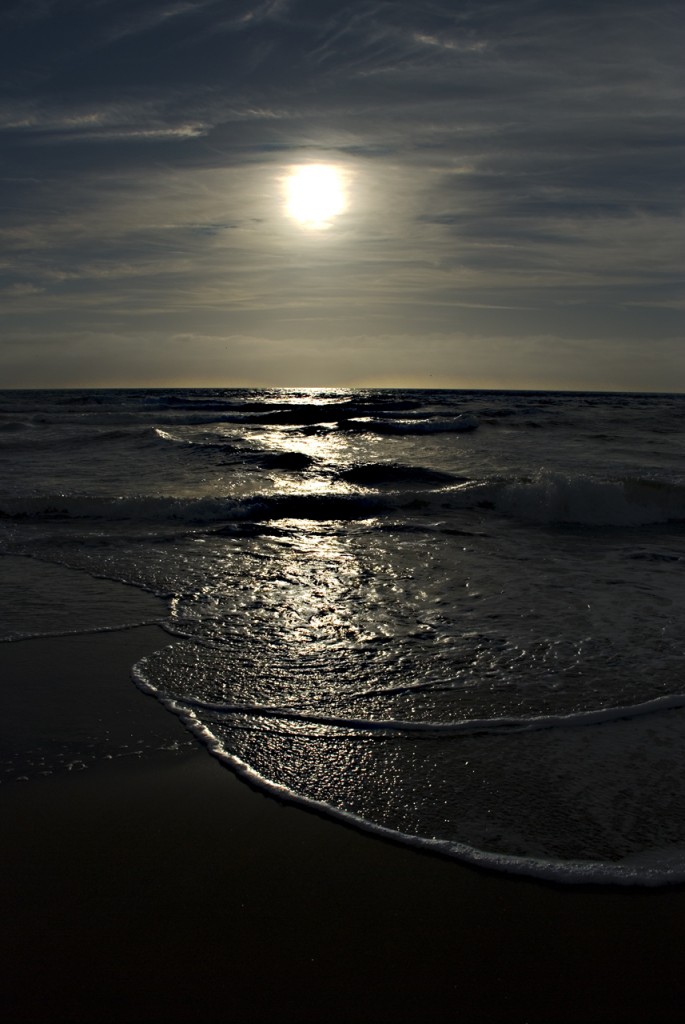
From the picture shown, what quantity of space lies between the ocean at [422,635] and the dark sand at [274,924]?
0.64 ft

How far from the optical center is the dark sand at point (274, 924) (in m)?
1.98

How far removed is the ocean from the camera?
2.90m

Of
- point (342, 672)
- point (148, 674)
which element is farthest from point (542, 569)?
point (148, 674)

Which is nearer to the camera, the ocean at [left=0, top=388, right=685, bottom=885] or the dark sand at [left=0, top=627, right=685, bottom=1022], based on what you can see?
the dark sand at [left=0, top=627, right=685, bottom=1022]

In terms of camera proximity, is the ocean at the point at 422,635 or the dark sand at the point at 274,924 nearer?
the dark sand at the point at 274,924

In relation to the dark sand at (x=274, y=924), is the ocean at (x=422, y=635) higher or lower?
higher

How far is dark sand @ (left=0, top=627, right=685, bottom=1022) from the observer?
198 cm

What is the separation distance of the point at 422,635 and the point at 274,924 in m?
2.69

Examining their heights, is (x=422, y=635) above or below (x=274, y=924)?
above

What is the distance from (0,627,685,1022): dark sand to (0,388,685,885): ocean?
0.64 feet

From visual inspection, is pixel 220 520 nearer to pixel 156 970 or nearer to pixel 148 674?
pixel 148 674

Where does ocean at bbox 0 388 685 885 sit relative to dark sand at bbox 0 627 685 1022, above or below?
above

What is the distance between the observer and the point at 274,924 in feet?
7.40

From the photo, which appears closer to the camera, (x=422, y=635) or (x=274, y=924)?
(x=274, y=924)
